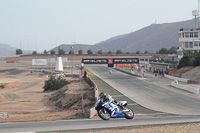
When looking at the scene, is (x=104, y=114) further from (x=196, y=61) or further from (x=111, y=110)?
(x=196, y=61)

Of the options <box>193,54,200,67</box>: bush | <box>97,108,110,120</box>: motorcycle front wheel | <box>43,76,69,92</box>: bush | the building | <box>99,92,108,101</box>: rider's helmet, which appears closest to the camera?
<box>99,92,108,101</box>: rider's helmet

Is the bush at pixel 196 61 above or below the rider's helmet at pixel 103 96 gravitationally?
above

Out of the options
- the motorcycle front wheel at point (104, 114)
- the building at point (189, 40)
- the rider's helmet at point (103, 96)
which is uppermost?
the building at point (189, 40)

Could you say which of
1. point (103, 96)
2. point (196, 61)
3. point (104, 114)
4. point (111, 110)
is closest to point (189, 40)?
point (196, 61)

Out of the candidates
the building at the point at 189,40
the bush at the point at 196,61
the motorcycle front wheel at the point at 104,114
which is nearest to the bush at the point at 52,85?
the bush at the point at 196,61

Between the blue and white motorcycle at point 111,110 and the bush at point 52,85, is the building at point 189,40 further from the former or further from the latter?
the blue and white motorcycle at point 111,110

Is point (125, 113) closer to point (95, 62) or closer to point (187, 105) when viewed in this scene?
point (187, 105)

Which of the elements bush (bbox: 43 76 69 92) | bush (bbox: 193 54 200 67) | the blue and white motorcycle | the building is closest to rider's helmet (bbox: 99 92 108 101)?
the blue and white motorcycle

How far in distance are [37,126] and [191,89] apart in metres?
33.2

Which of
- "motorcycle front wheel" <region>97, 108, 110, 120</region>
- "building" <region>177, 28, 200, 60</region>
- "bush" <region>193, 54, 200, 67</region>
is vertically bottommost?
"motorcycle front wheel" <region>97, 108, 110, 120</region>

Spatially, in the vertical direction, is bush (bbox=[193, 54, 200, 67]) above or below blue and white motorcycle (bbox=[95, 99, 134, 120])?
above

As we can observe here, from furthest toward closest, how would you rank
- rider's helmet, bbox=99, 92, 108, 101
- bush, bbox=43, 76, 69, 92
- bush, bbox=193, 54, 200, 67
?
bush, bbox=193, 54, 200, 67
bush, bbox=43, 76, 69, 92
rider's helmet, bbox=99, 92, 108, 101

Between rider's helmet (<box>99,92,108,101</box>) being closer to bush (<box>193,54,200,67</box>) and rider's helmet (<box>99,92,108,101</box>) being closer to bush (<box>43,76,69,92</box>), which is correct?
bush (<box>43,76,69,92</box>)

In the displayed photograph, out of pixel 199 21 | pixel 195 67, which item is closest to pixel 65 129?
pixel 195 67
